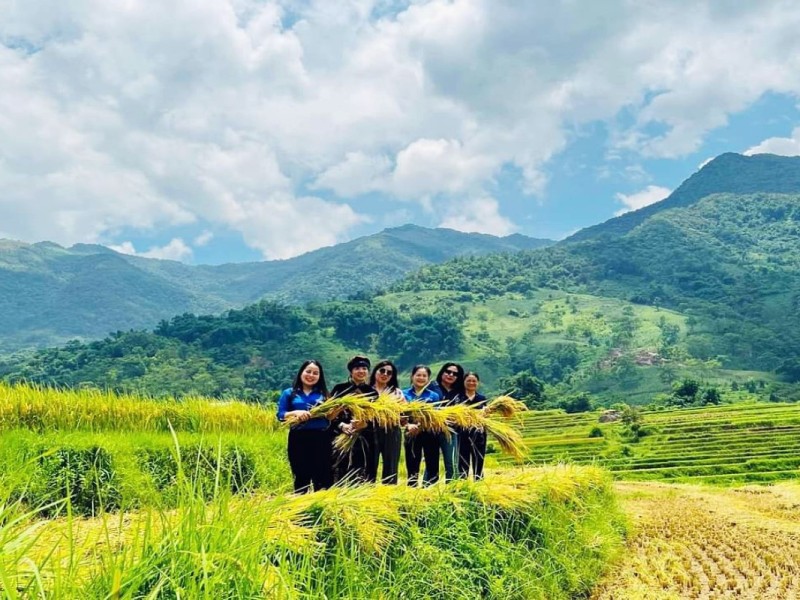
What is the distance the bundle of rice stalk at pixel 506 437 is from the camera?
6.38 m

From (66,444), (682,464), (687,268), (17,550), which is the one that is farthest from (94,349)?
(687,268)

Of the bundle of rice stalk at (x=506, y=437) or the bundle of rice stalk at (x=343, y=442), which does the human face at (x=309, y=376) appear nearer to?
the bundle of rice stalk at (x=343, y=442)

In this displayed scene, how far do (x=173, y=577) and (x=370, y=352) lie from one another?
110853mm

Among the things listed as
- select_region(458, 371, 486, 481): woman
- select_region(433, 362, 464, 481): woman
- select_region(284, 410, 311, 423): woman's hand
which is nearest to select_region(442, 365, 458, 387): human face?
select_region(433, 362, 464, 481): woman

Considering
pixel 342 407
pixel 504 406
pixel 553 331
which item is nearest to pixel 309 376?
pixel 342 407

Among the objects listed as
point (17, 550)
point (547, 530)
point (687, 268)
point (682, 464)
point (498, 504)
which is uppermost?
point (687, 268)

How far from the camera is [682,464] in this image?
35.0 m

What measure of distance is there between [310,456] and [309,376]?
71 cm

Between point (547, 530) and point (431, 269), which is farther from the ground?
point (431, 269)

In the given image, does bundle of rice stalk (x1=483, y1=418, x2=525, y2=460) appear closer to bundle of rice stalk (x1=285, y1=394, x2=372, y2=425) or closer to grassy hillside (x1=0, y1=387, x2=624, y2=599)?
grassy hillside (x1=0, y1=387, x2=624, y2=599)

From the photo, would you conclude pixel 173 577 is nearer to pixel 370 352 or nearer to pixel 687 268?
pixel 370 352

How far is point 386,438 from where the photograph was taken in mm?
5621

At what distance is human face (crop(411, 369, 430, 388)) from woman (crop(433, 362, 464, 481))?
0.64 feet

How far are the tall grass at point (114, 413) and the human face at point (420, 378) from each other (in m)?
3.20
